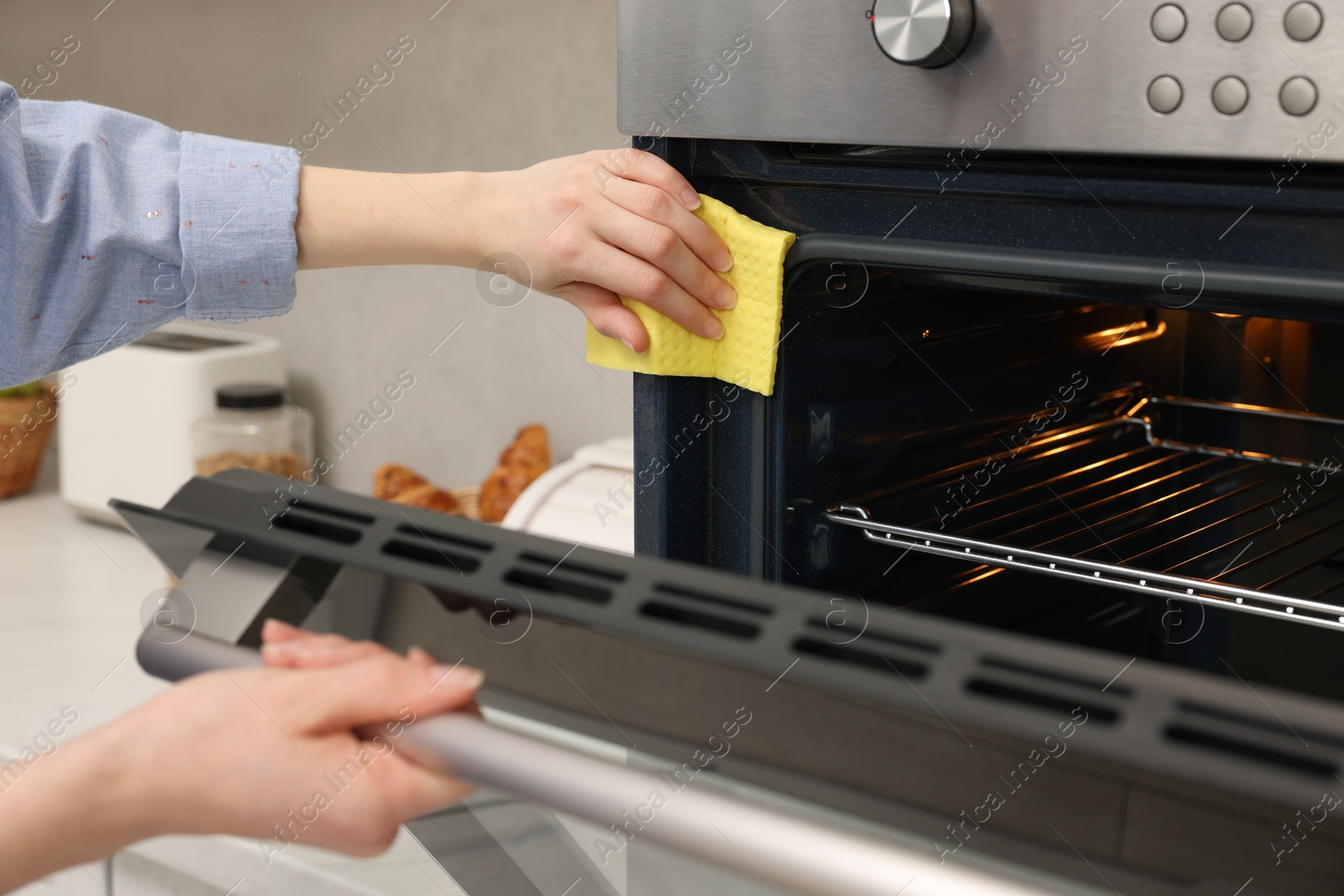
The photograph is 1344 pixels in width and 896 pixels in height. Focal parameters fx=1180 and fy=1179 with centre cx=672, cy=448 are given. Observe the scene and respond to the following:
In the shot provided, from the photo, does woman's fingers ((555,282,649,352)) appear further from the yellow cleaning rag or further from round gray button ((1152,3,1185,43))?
round gray button ((1152,3,1185,43))

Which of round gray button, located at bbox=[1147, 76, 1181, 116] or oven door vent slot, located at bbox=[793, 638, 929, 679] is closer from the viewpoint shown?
oven door vent slot, located at bbox=[793, 638, 929, 679]

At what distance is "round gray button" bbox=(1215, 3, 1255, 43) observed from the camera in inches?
19.1

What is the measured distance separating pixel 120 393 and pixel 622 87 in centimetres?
148

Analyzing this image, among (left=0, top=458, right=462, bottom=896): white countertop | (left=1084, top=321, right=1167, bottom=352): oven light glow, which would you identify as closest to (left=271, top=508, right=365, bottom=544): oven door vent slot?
(left=0, top=458, right=462, bottom=896): white countertop

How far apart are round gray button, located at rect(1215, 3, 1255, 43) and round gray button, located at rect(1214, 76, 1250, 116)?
0.7 inches

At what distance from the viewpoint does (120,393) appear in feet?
6.22

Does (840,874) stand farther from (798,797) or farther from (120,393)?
(120,393)

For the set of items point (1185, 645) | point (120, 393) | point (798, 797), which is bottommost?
point (120, 393)

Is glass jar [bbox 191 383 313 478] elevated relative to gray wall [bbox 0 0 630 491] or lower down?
lower down

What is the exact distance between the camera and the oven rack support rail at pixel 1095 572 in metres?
0.58

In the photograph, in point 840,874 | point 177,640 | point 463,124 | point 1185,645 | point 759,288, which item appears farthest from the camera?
point 463,124

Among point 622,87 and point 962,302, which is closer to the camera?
point 622,87

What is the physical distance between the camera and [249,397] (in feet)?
5.88

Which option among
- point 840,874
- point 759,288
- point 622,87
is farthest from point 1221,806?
point 622,87
